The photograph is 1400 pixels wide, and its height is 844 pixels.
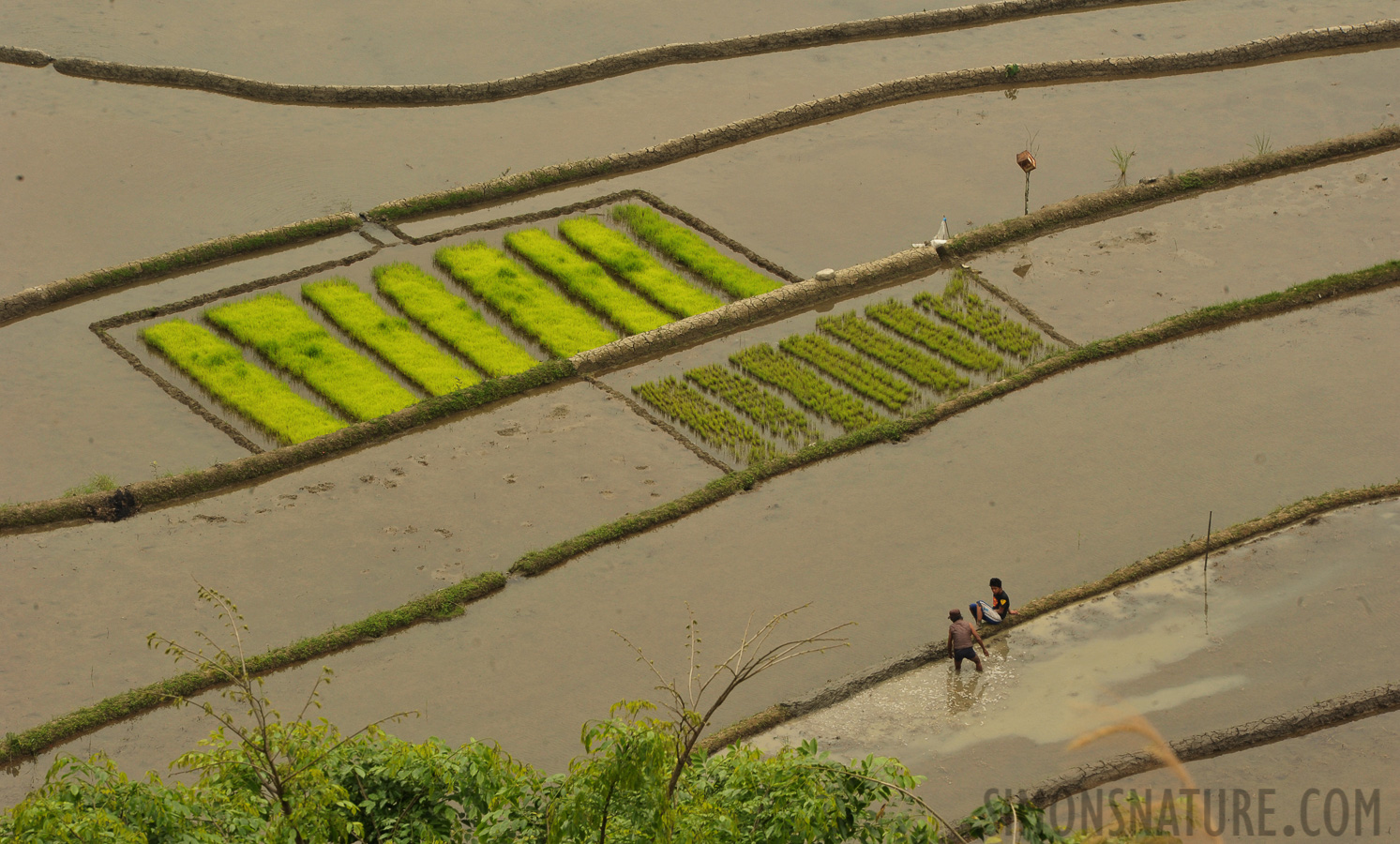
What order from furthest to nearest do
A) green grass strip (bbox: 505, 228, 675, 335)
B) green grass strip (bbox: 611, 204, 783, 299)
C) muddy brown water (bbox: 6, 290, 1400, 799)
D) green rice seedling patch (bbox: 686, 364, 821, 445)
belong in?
green grass strip (bbox: 611, 204, 783, 299), green grass strip (bbox: 505, 228, 675, 335), green rice seedling patch (bbox: 686, 364, 821, 445), muddy brown water (bbox: 6, 290, 1400, 799)

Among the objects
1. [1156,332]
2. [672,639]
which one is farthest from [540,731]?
[1156,332]

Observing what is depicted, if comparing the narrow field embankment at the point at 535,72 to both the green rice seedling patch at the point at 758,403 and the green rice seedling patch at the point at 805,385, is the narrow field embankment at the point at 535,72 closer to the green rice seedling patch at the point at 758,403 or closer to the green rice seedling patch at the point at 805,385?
the green rice seedling patch at the point at 805,385

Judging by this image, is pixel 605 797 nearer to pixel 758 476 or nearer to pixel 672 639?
pixel 672 639

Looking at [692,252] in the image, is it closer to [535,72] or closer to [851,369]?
[851,369]

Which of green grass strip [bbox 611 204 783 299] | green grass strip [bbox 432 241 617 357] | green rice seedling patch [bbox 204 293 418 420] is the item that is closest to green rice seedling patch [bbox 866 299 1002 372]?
green grass strip [bbox 611 204 783 299]

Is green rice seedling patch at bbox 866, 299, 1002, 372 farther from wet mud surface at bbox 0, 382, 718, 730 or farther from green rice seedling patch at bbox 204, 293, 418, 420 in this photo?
green rice seedling patch at bbox 204, 293, 418, 420

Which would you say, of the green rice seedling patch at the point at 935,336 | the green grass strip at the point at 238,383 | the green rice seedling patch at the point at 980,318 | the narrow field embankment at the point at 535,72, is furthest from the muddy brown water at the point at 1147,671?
the narrow field embankment at the point at 535,72
